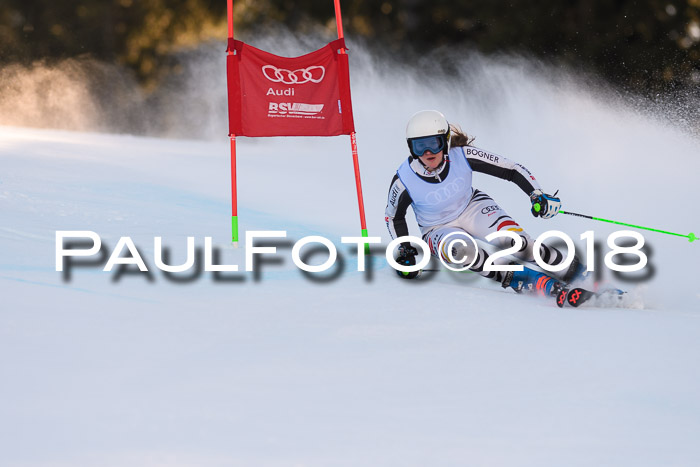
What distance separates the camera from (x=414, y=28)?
30266 millimetres

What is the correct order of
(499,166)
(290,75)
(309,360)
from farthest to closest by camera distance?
(290,75) → (499,166) → (309,360)

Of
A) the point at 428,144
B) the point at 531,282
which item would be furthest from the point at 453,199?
the point at 531,282

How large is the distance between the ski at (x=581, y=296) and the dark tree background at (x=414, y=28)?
19.8 metres

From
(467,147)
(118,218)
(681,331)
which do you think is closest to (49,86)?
(118,218)

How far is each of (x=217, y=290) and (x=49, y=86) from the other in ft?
69.7

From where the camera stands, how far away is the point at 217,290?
5.39 metres

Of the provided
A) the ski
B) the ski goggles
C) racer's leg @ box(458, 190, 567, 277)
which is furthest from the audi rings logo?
the ski

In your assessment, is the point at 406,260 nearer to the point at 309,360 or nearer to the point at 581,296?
the point at 581,296

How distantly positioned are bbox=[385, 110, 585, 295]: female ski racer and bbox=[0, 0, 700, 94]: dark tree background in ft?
63.0

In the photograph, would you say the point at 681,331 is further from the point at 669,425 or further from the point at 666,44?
the point at 666,44

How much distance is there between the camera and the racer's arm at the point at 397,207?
6.17 meters

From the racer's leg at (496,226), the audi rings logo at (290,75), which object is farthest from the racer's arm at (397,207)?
the audi rings logo at (290,75)

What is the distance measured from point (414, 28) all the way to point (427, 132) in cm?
2512

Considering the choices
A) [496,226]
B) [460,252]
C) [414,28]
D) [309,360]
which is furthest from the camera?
[414,28]
